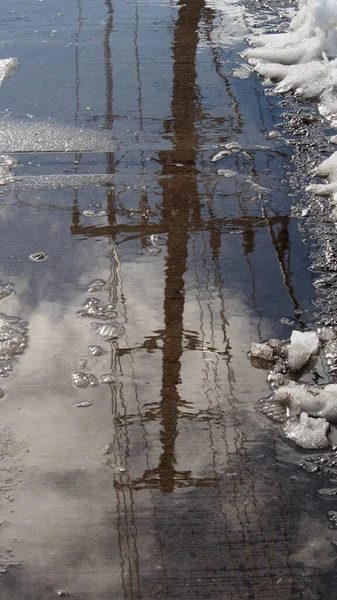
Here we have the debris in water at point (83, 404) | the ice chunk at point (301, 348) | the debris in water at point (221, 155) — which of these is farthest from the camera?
the debris in water at point (221, 155)

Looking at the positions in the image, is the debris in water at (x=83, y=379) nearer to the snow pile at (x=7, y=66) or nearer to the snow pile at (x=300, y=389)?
the snow pile at (x=300, y=389)

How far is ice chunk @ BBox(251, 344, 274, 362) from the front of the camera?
2350 mm

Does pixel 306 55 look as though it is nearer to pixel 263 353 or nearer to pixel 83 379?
pixel 263 353

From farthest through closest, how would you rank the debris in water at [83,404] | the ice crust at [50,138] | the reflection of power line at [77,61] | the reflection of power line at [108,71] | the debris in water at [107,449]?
the reflection of power line at [77,61], the reflection of power line at [108,71], the ice crust at [50,138], the debris in water at [83,404], the debris in water at [107,449]

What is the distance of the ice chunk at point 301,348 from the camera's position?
2322 mm

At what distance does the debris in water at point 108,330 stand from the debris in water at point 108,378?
173 mm

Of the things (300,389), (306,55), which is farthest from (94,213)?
(306,55)

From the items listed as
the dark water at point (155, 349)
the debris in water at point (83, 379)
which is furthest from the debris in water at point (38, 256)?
the debris in water at point (83, 379)

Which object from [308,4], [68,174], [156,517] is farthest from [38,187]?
[308,4]

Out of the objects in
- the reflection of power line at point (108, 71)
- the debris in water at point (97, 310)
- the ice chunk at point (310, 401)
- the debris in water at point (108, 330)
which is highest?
the reflection of power line at point (108, 71)

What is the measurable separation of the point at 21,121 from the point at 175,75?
3.24 feet

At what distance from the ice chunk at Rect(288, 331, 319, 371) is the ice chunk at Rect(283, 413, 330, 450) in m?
0.22

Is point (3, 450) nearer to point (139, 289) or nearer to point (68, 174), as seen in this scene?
point (139, 289)

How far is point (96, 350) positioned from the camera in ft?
7.84
